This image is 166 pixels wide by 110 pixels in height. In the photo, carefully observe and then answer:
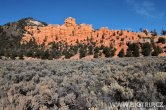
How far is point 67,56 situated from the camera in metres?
58.0

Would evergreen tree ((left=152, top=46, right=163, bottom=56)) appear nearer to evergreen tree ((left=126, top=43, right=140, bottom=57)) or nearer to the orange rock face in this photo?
evergreen tree ((left=126, top=43, right=140, bottom=57))

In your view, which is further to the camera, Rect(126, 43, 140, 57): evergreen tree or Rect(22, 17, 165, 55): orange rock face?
Rect(22, 17, 165, 55): orange rock face

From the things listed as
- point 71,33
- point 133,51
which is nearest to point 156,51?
point 133,51

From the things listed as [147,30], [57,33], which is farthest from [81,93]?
[57,33]

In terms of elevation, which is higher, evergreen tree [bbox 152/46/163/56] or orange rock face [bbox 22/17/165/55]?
orange rock face [bbox 22/17/165/55]

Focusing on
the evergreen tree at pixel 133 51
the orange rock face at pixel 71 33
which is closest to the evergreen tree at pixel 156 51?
the evergreen tree at pixel 133 51

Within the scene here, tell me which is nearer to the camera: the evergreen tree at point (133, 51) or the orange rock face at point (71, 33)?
the evergreen tree at point (133, 51)

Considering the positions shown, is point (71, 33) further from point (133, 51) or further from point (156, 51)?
point (156, 51)

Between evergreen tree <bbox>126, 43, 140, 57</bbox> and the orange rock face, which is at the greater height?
the orange rock face

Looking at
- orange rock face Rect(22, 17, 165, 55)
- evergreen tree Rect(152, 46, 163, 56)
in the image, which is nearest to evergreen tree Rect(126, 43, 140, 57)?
evergreen tree Rect(152, 46, 163, 56)

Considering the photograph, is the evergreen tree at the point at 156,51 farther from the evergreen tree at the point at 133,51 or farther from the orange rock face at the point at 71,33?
the orange rock face at the point at 71,33

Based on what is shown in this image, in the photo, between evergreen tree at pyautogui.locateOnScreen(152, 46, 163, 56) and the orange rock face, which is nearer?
evergreen tree at pyautogui.locateOnScreen(152, 46, 163, 56)

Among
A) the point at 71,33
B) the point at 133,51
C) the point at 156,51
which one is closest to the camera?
the point at 156,51

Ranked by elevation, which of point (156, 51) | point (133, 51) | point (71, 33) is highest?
point (71, 33)
